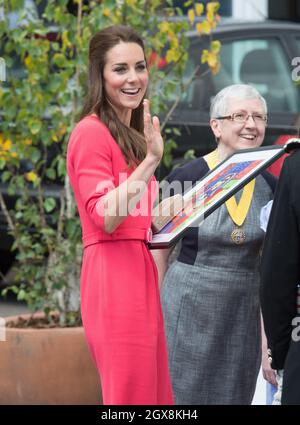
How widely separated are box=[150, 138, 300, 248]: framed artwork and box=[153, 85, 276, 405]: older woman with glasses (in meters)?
0.61

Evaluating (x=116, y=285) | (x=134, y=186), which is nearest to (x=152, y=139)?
(x=134, y=186)

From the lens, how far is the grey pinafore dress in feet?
14.0

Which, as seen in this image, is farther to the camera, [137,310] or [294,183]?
[137,310]

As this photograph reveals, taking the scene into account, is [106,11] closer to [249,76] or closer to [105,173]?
[105,173]

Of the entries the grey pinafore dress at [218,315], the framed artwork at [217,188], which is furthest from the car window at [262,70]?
the framed artwork at [217,188]

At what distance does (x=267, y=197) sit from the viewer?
172 inches

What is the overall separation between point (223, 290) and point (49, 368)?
4.20 feet

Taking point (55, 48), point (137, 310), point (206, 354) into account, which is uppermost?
point (55, 48)

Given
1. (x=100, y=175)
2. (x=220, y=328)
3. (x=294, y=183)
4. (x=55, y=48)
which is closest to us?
(x=294, y=183)

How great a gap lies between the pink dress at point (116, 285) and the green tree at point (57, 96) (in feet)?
6.62

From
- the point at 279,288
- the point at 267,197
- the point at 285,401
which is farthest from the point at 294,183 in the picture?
the point at 267,197

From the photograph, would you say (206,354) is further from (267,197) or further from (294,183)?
(294,183)

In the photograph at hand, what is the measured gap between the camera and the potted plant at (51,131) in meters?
5.25

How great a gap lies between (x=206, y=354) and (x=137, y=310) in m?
0.94
